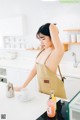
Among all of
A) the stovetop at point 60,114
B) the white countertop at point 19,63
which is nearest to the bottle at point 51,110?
the stovetop at point 60,114

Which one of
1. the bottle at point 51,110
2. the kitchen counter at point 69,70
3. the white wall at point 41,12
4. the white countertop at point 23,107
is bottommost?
the kitchen counter at point 69,70

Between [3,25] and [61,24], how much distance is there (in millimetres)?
1343

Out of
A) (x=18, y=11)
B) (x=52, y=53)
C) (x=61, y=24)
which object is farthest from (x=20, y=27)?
(x=52, y=53)

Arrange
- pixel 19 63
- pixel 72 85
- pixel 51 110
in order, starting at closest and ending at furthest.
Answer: pixel 51 110 < pixel 72 85 < pixel 19 63

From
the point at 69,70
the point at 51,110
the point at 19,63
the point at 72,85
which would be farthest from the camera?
the point at 19,63

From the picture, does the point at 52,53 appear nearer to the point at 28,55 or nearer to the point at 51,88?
the point at 51,88

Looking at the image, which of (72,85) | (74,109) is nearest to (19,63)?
(72,85)

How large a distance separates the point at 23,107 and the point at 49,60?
0.59 metres

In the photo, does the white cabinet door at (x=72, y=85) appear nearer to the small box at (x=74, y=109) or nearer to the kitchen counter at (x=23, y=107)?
the kitchen counter at (x=23, y=107)

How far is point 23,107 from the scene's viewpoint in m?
1.89

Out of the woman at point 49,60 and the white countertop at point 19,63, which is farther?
the white countertop at point 19,63

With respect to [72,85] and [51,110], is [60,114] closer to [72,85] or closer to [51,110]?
[51,110]

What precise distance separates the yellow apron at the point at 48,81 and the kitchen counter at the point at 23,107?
0.34 ft

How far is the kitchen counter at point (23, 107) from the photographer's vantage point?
1.73 metres
